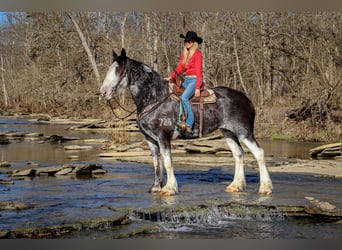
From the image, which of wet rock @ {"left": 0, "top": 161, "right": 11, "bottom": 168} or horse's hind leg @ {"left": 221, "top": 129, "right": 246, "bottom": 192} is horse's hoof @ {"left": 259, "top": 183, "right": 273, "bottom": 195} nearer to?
horse's hind leg @ {"left": 221, "top": 129, "right": 246, "bottom": 192}

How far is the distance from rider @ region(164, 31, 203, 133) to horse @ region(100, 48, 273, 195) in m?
0.17

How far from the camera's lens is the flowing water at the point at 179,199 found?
7.66 meters

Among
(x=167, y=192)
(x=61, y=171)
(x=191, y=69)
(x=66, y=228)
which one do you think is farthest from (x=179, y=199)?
(x=61, y=171)

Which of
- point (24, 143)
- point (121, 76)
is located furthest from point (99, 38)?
point (121, 76)

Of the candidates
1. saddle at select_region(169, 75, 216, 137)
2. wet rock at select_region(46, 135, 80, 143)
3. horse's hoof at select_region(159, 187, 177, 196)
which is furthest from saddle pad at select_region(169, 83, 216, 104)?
wet rock at select_region(46, 135, 80, 143)

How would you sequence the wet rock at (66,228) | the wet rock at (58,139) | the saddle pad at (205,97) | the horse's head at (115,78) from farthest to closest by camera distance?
the wet rock at (58,139) → the saddle pad at (205,97) → the horse's head at (115,78) → the wet rock at (66,228)

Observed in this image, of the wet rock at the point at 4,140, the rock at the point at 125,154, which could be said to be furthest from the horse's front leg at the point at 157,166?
the wet rock at the point at 4,140

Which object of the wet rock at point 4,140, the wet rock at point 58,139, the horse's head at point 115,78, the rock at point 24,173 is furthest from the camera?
the wet rock at point 58,139

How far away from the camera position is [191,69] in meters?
9.58

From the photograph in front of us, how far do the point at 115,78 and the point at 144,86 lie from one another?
56 centimetres

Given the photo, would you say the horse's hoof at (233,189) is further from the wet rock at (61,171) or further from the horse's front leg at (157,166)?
the wet rock at (61,171)

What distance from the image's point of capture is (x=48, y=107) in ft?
143

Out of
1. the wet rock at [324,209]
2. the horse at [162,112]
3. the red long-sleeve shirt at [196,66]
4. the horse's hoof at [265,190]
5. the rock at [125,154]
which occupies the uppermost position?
the red long-sleeve shirt at [196,66]

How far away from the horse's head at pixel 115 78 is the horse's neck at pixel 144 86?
183 millimetres
